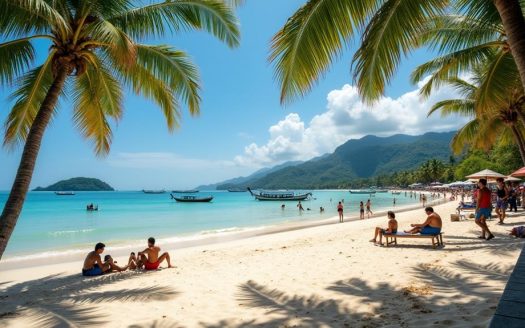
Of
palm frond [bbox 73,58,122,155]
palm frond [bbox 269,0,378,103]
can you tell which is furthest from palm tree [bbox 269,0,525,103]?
palm frond [bbox 73,58,122,155]

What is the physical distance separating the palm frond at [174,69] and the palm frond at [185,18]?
0.41m

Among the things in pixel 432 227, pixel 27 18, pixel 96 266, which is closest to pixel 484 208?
pixel 432 227

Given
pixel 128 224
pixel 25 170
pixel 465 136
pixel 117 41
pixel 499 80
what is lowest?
pixel 128 224

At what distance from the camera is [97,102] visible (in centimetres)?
890

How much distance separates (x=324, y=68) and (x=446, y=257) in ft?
17.3

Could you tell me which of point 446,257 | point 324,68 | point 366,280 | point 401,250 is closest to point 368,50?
point 324,68

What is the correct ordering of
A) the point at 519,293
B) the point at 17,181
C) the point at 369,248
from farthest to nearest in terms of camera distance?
1. the point at 369,248
2. the point at 17,181
3. the point at 519,293

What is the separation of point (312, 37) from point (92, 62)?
4736 mm

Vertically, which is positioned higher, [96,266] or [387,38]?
[387,38]

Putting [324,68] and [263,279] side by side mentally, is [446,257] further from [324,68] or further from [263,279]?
[324,68]

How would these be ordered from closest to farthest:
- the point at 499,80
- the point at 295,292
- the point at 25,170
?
1. the point at 295,292
2. the point at 25,170
3. the point at 499,80

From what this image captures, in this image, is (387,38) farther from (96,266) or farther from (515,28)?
(96,266)

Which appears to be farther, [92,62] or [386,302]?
[92,62]

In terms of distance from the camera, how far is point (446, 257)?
7.62 metres
